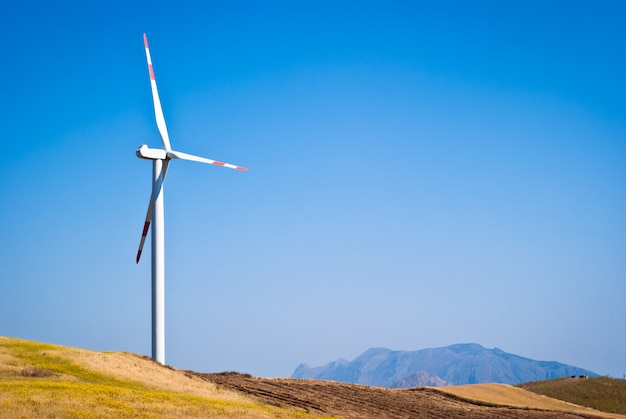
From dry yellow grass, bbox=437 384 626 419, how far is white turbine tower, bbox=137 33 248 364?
34292mm

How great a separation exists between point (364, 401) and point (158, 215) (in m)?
23.6

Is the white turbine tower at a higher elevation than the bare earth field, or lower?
higher

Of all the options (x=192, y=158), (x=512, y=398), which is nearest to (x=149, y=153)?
(x=192, y=158)

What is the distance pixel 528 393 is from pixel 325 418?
150 ft

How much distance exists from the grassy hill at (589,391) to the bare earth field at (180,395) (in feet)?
27.8

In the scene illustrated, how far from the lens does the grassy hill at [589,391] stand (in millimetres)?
89062

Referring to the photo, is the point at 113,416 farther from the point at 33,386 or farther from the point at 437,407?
the point at 437,407

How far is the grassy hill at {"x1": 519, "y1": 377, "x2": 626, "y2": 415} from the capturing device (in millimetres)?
89062

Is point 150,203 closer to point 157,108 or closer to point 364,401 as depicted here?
point 157,108

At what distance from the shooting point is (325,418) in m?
51.6

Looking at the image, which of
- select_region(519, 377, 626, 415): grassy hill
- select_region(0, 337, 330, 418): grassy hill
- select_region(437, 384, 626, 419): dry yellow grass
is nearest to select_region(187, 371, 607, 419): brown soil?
select_region(437, 384, 626, 419): dry yellow grass

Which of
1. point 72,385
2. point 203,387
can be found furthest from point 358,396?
point 72,385

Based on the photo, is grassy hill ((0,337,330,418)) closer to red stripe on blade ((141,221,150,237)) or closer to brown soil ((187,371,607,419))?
brown soil ((187,371,607,419))

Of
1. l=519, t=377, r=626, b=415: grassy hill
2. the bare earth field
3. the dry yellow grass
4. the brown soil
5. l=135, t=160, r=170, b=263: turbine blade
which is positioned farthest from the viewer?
l=519, t=377, r=626, b=415: grassy hill
